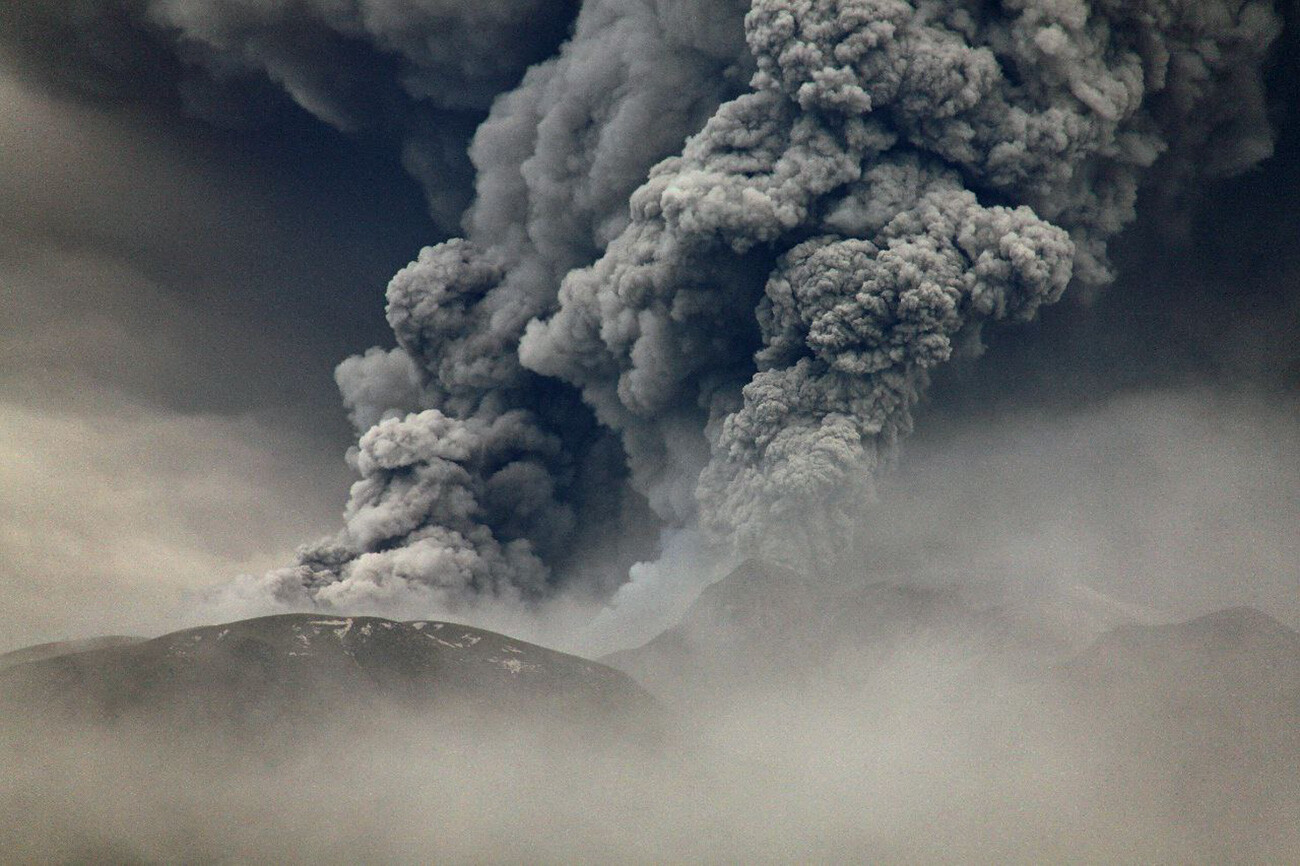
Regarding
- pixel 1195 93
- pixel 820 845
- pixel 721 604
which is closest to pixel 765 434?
pixel 721 604

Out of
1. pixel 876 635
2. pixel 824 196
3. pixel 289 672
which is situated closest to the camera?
pixel 824 196

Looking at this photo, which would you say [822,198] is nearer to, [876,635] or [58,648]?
[876,635]

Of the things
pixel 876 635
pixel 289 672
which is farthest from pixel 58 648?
pixel 876 635

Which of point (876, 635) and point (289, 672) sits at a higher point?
point (876, 635)

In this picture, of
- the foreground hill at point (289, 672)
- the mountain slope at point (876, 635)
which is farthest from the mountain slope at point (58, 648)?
the mountain slope at point (876, 635)

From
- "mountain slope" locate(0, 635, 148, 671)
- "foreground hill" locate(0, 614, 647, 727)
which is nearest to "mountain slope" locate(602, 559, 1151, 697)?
"foreground hill" locate(0, 614, 647, 727)

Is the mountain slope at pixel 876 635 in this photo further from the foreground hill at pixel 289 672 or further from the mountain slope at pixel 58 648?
the mountain slope at pixel 58 648

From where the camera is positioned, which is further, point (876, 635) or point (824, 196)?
point (876, 635)
